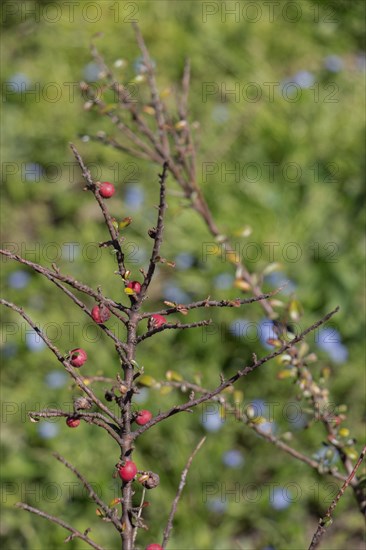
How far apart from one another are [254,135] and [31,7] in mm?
1764

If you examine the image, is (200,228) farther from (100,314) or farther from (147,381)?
(100,314)

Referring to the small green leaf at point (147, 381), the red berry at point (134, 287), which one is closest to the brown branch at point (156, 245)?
the red berry at point (134, 287)

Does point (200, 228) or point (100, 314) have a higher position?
point (200, 228)

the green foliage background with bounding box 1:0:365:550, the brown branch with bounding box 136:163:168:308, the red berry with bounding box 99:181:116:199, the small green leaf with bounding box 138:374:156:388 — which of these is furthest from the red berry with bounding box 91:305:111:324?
the green foliage background with bounding box 1:0:365:550

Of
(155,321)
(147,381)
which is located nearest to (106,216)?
(155,321)

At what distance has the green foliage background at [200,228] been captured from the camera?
279 cm

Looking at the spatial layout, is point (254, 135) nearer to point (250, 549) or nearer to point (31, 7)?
point (31, 7)

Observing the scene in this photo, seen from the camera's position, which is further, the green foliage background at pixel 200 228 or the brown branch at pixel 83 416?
the green foliage background at pixel 200 228

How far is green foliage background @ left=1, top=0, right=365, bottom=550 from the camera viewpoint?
2.79m

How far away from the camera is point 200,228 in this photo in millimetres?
3635

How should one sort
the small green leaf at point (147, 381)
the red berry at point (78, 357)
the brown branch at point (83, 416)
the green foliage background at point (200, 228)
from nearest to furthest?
the brown branch at point (83, 416) → the red berry at point (78, 357) → the small green leaf at point (147, 381) → the green foliage background at point (200, 228)

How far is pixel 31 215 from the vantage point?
13.0 ft

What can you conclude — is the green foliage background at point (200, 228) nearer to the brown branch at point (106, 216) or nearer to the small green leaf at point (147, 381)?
the small green leaf at point (147, 381)

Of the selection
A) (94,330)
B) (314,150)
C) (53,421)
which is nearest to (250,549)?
(53,421)
